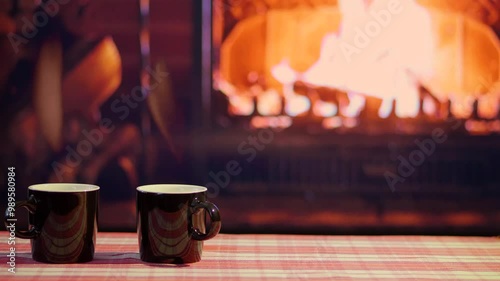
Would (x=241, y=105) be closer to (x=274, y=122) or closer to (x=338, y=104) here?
(x=274, y=122)

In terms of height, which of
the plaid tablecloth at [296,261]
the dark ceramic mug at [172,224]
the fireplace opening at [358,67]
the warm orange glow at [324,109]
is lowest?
the plaid tablecloth at [296,261]

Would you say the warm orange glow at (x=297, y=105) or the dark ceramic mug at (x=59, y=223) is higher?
the warm orange glow at (x=297, y=105)

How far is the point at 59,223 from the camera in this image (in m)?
0.92

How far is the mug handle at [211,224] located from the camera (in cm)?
92

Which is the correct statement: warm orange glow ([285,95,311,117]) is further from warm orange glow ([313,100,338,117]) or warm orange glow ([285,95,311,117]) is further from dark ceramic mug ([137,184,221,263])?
dark ceramic mug ([137,184,221,263])

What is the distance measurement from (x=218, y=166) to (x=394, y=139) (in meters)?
0.35

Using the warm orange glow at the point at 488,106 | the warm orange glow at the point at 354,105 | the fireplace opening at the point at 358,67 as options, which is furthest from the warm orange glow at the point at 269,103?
the warm orange glow at the point at 488,106

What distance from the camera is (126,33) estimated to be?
4.37ft

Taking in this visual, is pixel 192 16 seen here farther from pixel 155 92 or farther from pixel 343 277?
pixel 343 277

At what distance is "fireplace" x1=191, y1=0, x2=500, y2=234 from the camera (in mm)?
1331

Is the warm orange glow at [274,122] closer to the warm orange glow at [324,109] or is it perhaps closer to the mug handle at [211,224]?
the warm orange glow at [324,109]

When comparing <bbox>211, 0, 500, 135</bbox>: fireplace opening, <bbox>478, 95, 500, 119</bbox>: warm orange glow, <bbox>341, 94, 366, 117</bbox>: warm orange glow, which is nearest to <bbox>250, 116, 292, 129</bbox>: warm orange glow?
<bbox>211, 0, 500, 135</bbox>: fireplace opening

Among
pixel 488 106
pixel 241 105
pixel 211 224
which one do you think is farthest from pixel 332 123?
pixel 211 224

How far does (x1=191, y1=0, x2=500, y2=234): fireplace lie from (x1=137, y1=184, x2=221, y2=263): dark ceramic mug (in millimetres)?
408
